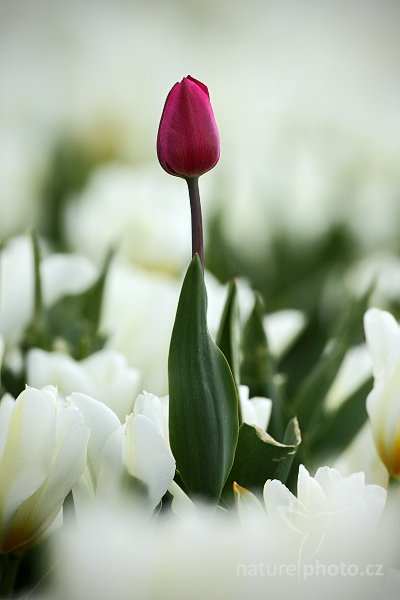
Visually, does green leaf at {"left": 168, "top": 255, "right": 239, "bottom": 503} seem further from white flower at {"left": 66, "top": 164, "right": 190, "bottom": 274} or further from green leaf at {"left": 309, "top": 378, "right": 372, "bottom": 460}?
white flower at {"left": 66, "top": 164, "right": 190, "bottom": 274}

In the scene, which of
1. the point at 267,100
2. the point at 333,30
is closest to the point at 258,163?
the point at 267,100

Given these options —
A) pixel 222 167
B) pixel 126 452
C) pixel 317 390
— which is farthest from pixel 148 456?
pixel 222 167

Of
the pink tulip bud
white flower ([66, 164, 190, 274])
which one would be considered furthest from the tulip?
white flower ([66, 164, 190, 274])

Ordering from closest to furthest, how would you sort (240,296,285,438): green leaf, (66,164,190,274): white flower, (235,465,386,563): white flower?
(235,465,386,563): white flower < (240,296,285,438): green leaf < (66,164,190,274): white flower

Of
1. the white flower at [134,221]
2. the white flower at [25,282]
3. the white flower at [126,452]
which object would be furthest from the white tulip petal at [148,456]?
the white flower at [134,221]

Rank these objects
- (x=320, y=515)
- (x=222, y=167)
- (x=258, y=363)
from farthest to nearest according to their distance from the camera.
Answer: (x=222, y=167) < (x=258, y=363) < (x=320, y=515)

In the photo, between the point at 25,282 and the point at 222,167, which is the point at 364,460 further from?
the point at 222,167
